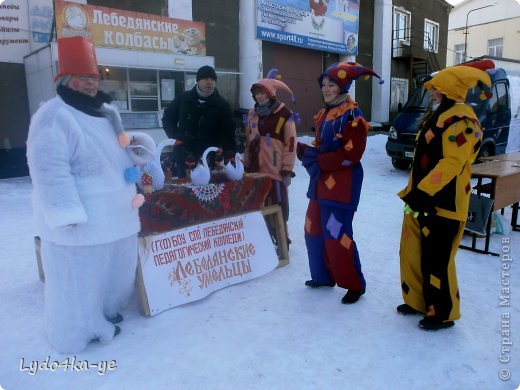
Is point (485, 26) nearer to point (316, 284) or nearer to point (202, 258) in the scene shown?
point (316, 284)

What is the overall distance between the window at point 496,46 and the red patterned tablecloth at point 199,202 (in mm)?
29736

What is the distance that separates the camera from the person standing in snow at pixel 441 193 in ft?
8.02

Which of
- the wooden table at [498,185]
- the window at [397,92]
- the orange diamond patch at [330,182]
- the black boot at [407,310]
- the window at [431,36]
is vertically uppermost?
the window at [431,36]

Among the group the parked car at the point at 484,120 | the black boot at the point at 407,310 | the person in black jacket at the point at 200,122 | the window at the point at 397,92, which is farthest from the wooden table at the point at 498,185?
the window at the point at 397,92

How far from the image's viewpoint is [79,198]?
218 cm

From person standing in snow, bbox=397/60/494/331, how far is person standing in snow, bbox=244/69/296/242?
4.24ft

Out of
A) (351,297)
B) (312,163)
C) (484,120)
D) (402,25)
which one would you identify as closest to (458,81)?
(312,163)

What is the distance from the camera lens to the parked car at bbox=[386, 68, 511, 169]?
8117 mm

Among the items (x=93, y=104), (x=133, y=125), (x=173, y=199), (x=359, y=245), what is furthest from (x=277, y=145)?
(x=133, y=125)

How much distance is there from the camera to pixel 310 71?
14.9 metres

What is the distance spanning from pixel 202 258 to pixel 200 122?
1.34 m

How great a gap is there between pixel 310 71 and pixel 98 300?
44.9 ft

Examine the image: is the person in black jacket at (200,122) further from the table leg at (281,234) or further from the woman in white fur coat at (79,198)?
the woman in white fur coat at (79,198)

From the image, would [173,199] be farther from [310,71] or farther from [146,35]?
[310,71]
